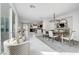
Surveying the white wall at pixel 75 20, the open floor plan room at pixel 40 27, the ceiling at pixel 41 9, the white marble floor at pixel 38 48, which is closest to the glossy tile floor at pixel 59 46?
the open floor plan room at pixel 40 27

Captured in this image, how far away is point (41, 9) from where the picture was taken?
124 inches

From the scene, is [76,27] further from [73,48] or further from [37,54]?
[37,54]

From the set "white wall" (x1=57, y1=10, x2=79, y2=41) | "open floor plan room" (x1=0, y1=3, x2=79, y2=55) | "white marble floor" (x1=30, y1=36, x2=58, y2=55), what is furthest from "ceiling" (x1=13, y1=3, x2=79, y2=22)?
"white marble floor" (x1=30, y1=36, x2=58, y2=55)

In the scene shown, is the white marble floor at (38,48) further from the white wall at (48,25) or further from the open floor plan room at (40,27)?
the white wall at (48,25)

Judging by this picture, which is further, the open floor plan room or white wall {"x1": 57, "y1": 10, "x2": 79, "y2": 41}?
white wall {"x1": 57, "y1": 10, "x2": 79, "y2": 41}

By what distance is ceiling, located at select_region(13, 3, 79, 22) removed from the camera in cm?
303

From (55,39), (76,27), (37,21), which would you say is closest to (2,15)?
(37,21)

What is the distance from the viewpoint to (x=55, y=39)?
11.4 ft

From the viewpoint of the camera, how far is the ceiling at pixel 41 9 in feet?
9.94

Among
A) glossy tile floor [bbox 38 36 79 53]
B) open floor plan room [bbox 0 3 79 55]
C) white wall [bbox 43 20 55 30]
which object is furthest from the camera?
white wall [bbox 43 20 55 30]

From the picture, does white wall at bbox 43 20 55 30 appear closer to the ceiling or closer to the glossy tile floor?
the ceiling

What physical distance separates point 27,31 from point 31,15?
1.68 feet

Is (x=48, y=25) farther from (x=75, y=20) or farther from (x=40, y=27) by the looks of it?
(x=75, y=20)

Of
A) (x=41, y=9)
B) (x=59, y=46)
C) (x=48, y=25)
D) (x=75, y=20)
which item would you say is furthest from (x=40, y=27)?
(x=75, y=20)
